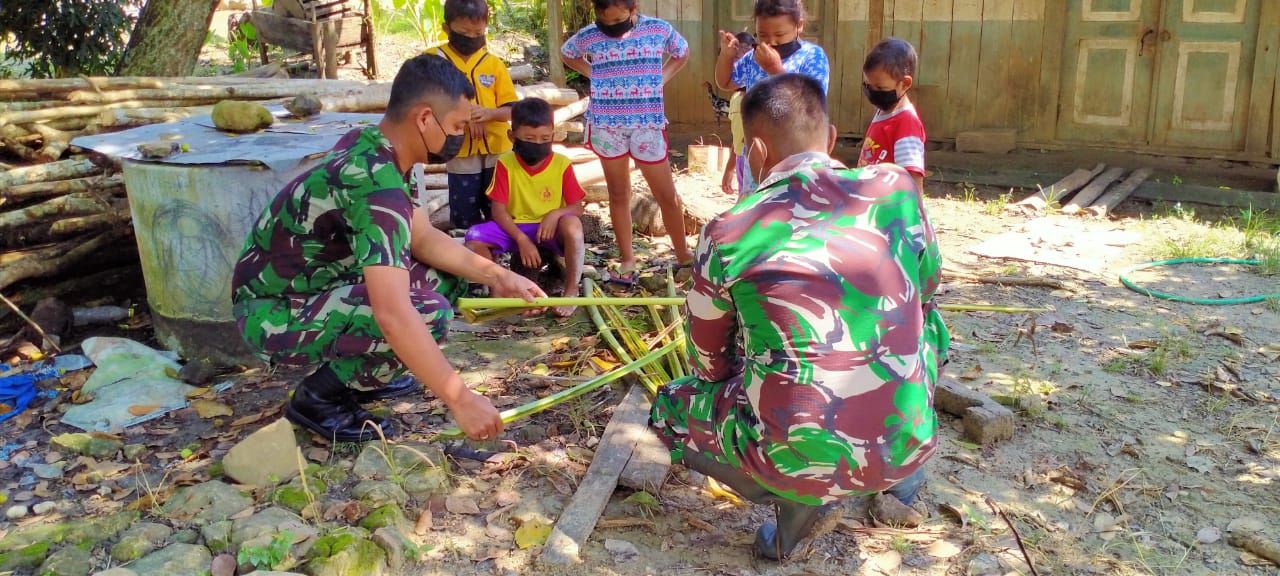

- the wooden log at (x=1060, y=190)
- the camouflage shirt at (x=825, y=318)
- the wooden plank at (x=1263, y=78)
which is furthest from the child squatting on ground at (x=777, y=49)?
the wooden plank at (x=1263, y=78)

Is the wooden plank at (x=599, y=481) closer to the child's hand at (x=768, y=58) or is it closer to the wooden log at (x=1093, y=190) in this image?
the child's hand at (x=768, y=58)

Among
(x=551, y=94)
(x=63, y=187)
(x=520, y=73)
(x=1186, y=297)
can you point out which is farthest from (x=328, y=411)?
(x=520, y=73)

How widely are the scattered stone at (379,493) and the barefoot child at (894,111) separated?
2.43 metres

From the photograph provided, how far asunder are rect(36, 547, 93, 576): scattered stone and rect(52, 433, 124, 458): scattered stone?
2.71 feet

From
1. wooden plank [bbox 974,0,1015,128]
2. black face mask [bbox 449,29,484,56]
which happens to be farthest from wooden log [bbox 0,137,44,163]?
wooden plank [bbox 974,0,1015,128]

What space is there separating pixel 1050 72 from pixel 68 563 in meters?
8.13

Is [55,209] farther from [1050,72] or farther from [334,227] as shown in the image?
[1050,72]

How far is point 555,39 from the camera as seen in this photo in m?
9.08

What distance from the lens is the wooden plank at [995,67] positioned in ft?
27.8

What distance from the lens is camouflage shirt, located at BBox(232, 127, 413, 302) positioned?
9.47 feet

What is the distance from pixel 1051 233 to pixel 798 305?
5007mm

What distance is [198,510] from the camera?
306 centimetres

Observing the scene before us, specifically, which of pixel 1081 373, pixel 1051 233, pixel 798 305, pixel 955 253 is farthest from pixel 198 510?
pixel 1051 233

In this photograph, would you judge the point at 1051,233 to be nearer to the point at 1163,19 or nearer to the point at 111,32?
the point at 1163,19
